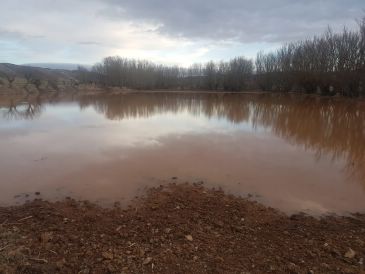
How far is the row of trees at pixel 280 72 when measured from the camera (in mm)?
40438

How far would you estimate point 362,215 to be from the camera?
6152 mm

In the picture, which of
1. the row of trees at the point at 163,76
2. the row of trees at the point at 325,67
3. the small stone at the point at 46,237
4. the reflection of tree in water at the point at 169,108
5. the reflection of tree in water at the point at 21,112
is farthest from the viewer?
the row of trees at the point at 163,76

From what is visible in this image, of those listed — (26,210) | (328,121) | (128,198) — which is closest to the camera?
(26,210)

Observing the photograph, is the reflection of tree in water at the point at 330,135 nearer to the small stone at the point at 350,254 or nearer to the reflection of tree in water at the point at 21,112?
the small stone at the point at 350,254

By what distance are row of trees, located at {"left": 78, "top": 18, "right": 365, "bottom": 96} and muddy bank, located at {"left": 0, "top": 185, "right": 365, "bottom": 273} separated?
1469 inches

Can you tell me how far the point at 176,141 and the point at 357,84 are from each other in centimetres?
3336

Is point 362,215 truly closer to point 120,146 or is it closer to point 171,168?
point 171,168

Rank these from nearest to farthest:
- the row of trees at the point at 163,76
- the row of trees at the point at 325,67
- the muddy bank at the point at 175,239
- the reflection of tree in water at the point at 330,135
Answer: the muddy bank at the point at 175,239, the reflection of tree in water at the point at 330,135, the row of trees at the point at 325,67, the row of trees at the point at 163,76

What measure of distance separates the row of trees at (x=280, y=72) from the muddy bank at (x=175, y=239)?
37324 mm

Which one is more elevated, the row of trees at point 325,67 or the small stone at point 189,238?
the row of trees at point 325,67

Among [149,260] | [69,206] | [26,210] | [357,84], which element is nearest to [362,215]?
[149,260]

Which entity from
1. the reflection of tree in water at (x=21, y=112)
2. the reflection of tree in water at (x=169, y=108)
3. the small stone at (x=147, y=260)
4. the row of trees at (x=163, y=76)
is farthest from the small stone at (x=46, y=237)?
the row of trees at (x=163, y=76)

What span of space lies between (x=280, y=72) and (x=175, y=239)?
5907cm

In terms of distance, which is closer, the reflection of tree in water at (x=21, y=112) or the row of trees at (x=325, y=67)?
the reflection of tree in water at (x=21, y=112)
